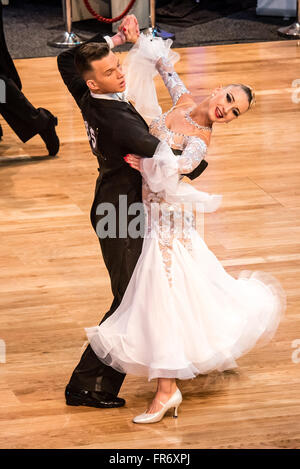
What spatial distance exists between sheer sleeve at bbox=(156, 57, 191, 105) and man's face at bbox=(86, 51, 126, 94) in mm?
322

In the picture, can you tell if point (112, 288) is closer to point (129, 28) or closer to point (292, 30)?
point (129, 28)

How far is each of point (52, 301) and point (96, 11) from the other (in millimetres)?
4958

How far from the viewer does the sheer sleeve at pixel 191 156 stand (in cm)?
253

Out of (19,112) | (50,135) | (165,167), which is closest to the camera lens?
(165,167)

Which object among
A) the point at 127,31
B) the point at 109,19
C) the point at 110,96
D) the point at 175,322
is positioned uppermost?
the point at 127,31

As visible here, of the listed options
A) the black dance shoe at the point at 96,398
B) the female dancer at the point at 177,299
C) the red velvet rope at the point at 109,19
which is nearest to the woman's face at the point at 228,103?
the female dancer at the point at 177,299

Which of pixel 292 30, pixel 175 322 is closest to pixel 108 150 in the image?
pixel 175 322

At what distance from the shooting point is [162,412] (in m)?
2.76

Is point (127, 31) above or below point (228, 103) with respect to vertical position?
above

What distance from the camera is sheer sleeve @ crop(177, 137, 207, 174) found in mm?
2531

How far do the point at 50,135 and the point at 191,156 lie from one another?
2.62 m

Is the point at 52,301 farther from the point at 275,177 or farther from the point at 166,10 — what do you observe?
the point at 166,10

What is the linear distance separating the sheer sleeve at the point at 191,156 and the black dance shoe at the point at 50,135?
256cm
